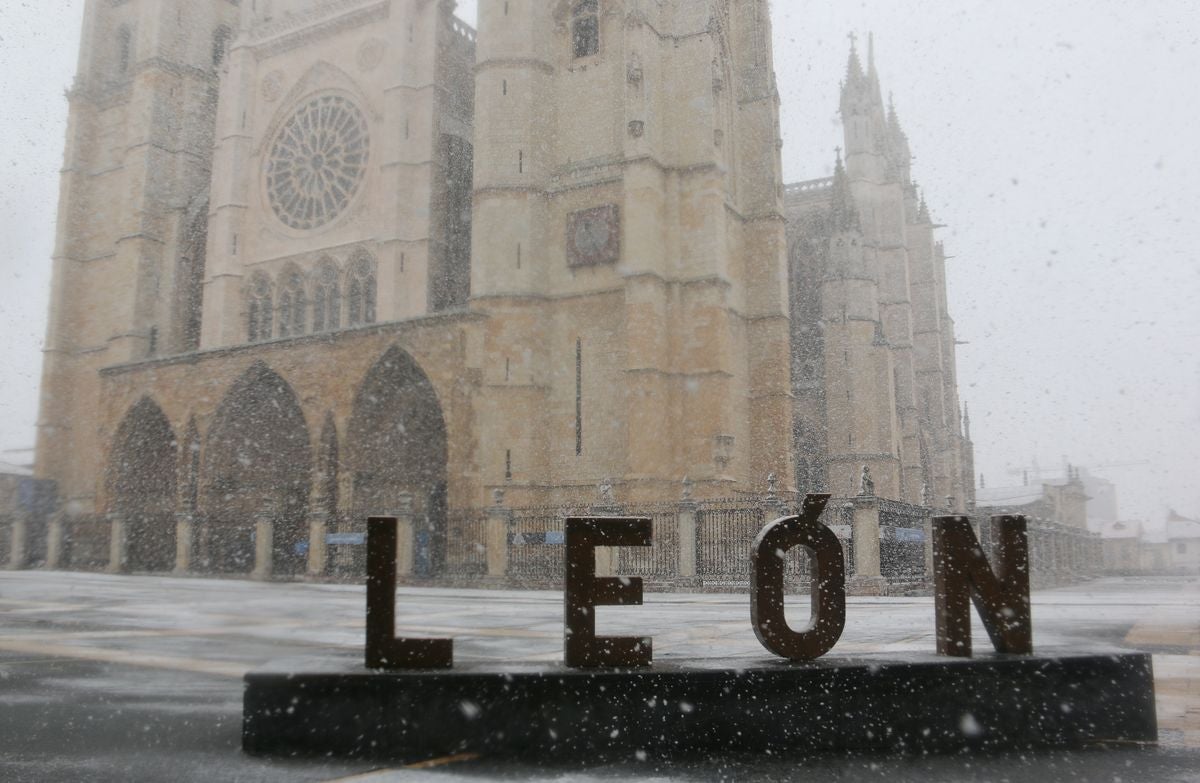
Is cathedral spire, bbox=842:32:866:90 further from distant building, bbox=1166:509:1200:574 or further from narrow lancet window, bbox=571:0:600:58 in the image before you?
distant building, bbox=1166:509:1200:574

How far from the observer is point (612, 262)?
76.4 feet

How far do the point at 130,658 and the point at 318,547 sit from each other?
653 inches

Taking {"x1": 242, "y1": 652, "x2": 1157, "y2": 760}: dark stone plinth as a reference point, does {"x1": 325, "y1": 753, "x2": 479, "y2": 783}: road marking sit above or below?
below

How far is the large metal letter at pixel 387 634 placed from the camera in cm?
382

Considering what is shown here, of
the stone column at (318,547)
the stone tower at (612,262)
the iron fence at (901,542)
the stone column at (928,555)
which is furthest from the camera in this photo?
the stone tower at (612,262)

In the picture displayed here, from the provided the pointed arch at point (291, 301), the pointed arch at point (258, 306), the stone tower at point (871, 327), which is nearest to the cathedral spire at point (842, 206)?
the stone tower at point (871, 327)

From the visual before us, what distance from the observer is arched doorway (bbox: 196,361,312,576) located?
2703 cm

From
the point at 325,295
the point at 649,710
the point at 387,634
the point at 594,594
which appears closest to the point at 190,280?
the point at 325,295

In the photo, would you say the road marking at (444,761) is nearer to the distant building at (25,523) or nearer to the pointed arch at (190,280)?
the distant building at (25,523)

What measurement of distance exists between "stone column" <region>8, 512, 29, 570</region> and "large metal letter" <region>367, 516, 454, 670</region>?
30.9m

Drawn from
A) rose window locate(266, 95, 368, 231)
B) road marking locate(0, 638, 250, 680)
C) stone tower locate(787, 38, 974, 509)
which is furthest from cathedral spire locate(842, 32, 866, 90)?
road marking locate(0, 638, 250, 680)

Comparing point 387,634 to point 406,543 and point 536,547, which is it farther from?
point 406,543

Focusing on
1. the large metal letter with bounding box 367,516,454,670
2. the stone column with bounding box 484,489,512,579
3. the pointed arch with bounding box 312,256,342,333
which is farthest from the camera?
the pointed arch with bounding box 312,256,342,333

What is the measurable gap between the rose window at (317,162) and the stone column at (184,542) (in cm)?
984
